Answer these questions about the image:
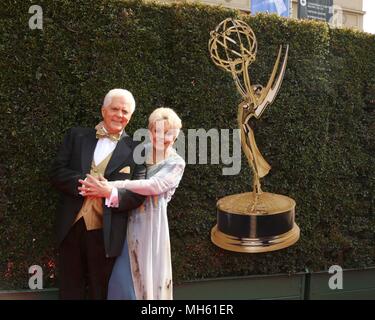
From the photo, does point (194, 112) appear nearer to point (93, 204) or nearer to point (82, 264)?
point (93, 204)

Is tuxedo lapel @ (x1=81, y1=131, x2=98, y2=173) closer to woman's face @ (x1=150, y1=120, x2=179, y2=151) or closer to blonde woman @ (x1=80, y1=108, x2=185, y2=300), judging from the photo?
blonde woman @ (x1=80, y1=108, x2=185, y2=300)

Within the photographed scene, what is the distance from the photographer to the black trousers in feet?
9.06

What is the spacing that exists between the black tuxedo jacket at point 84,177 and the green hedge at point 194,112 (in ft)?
1.70

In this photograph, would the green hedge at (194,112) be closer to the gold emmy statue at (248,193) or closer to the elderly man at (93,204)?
the gold emmy statue at (248,193)

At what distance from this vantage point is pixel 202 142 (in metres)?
3.76

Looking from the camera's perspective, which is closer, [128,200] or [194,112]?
[128,200]

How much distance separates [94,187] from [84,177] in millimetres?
119

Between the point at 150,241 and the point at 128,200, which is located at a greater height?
the point at 128,200

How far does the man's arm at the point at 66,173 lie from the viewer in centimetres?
271

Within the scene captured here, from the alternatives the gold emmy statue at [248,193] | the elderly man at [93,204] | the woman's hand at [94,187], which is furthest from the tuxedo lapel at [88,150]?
the gold emmy statue at [248,193]

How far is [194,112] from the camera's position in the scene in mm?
3719

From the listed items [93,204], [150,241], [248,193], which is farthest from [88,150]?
[248,193]

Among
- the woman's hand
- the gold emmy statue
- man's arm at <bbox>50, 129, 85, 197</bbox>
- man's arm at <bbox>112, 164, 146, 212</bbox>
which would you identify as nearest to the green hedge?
the gold emmy statue

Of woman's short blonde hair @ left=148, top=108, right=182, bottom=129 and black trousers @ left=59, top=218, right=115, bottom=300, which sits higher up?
woman's short blonde hair @ left=148, top=108, right=182, bottom=129
